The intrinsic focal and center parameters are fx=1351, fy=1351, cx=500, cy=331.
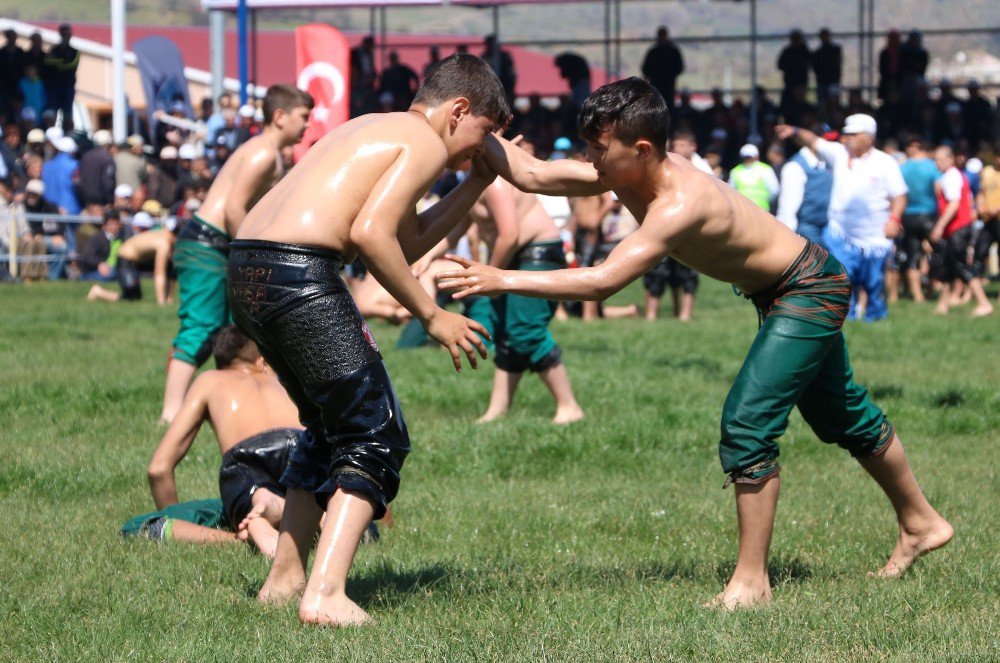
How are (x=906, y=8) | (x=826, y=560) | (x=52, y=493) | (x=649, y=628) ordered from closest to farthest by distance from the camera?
(x=649, y=628)
(x=826, y=560)
(x=52, y=493)
(x=906, y=8)

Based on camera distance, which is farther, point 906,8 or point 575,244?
point 906,8

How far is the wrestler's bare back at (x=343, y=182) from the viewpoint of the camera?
448cm

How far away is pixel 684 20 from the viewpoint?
7956 cm

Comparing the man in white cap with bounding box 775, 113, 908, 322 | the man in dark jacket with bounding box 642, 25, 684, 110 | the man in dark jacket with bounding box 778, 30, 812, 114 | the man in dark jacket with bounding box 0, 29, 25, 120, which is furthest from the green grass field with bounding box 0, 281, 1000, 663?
the man in dark jacket with bounding box 0, 29, 25, 120

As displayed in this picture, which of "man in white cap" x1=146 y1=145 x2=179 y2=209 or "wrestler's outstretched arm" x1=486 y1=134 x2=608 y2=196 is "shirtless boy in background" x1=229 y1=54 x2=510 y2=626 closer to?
"wrestler's outstretched arm" x1=486 y1=134 x2=608 y2=196

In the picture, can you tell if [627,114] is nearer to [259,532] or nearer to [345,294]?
[345,294]

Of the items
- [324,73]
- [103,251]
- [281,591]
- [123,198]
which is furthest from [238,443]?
[123,198]

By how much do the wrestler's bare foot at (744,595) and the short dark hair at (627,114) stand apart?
1.57m

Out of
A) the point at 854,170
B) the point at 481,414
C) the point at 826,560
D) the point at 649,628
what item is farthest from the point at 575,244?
→ the point at 649,628

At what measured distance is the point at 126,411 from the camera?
8922 mm

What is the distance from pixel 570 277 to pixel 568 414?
4.33 m

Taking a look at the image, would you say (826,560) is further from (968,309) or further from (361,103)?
(361,103)

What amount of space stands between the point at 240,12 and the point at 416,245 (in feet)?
53.9

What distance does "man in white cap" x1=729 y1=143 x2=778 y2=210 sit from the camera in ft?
54.4
